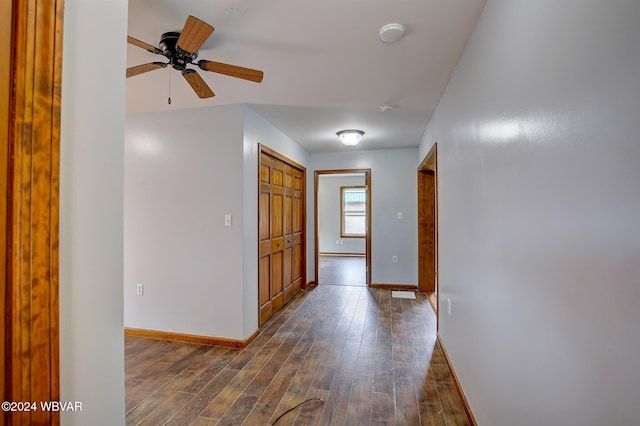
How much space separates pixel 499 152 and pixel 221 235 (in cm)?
245

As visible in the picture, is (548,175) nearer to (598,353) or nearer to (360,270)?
(598,353)

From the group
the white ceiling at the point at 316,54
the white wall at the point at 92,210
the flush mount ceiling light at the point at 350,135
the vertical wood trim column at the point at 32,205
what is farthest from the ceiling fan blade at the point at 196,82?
the flush mount ceiling light at the point at 350,135

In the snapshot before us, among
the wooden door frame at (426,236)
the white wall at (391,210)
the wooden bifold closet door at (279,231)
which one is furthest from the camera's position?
the white wall at (391,210)

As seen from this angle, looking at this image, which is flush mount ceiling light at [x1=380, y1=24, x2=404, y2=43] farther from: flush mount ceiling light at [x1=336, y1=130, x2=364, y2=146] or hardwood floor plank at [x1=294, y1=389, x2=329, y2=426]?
hardwood floor plank at [x1=294, y1=389, x2=329, y2=426]

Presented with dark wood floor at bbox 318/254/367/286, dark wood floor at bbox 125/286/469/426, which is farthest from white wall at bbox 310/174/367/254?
dark wood floor at bbox 125/286/469/426

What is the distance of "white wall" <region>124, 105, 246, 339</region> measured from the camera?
9.72 ft

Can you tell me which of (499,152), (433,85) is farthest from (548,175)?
(433,85)

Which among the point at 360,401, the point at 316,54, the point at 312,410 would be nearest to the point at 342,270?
the point at 360,401

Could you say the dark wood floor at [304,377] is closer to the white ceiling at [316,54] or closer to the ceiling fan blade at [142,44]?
the ceiling fan blade at [142,44]

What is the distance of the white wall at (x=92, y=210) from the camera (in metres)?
0.70

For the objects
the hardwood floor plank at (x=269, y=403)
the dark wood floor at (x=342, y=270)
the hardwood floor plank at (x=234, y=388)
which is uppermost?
the dark wood floor at (x=342, y=270)

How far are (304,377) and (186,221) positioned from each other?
187cm

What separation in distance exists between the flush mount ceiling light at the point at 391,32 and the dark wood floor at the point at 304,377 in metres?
2.33

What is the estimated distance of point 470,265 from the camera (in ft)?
6.33
